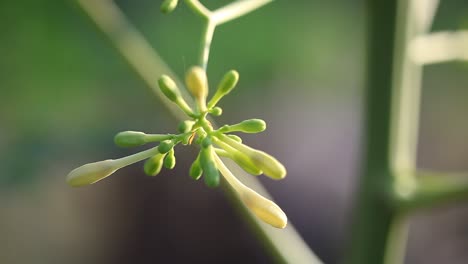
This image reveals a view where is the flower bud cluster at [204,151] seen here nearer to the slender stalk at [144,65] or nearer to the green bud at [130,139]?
the green bud at [130,139]

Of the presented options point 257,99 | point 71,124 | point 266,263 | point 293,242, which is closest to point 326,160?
point 257,99

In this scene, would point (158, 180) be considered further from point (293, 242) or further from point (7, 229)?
point (293, 242)

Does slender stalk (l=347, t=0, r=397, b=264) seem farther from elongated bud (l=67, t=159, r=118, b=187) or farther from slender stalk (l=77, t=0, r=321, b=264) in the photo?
elongated bud (l=67, t=159, r=118, b=187)

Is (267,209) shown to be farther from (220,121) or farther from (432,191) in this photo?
(220,121)

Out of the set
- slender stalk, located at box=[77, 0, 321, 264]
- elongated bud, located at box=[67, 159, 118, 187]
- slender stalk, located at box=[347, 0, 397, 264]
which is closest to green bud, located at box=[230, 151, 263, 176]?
elongated bud, located at box=[67, 159, 118, 187]

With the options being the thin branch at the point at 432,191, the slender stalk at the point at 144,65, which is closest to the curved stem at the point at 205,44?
the slender stalk at the point at 144,65

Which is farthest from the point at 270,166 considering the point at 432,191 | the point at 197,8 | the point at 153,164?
the point at 432,191
